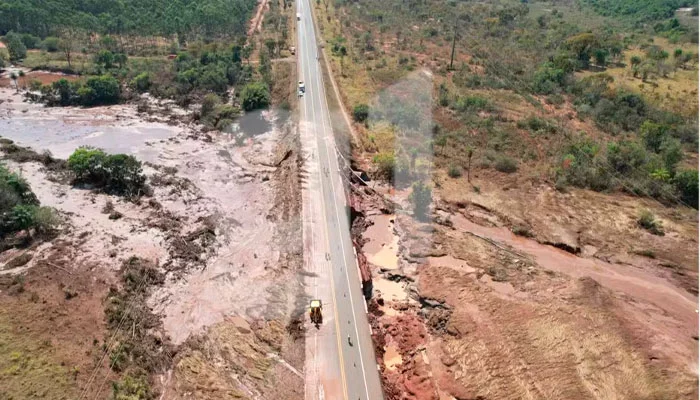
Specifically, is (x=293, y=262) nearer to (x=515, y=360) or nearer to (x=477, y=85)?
(x=515, y=360)

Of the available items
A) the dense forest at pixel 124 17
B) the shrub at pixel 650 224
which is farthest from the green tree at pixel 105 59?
the shrub at pixel 650 224

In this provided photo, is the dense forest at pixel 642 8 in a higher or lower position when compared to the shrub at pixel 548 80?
higher

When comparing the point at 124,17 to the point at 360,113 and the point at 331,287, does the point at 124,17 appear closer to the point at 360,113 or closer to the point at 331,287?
the point at 360,113

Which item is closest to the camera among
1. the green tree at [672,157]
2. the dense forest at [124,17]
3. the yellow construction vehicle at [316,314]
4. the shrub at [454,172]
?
the yellow construction vehicle at [316,314]

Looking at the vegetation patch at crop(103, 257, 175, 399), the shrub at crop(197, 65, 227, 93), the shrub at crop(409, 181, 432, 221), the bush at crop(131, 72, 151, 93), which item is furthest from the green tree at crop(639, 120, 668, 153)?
the bush at crop(131, 72, 151, 93)

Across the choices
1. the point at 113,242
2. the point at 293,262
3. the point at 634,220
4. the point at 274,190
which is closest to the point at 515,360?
the point at 293,262

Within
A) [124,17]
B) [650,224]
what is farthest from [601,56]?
[124,17]

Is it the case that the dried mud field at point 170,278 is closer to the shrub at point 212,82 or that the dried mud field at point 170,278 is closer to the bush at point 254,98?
the bush at point 254,98
